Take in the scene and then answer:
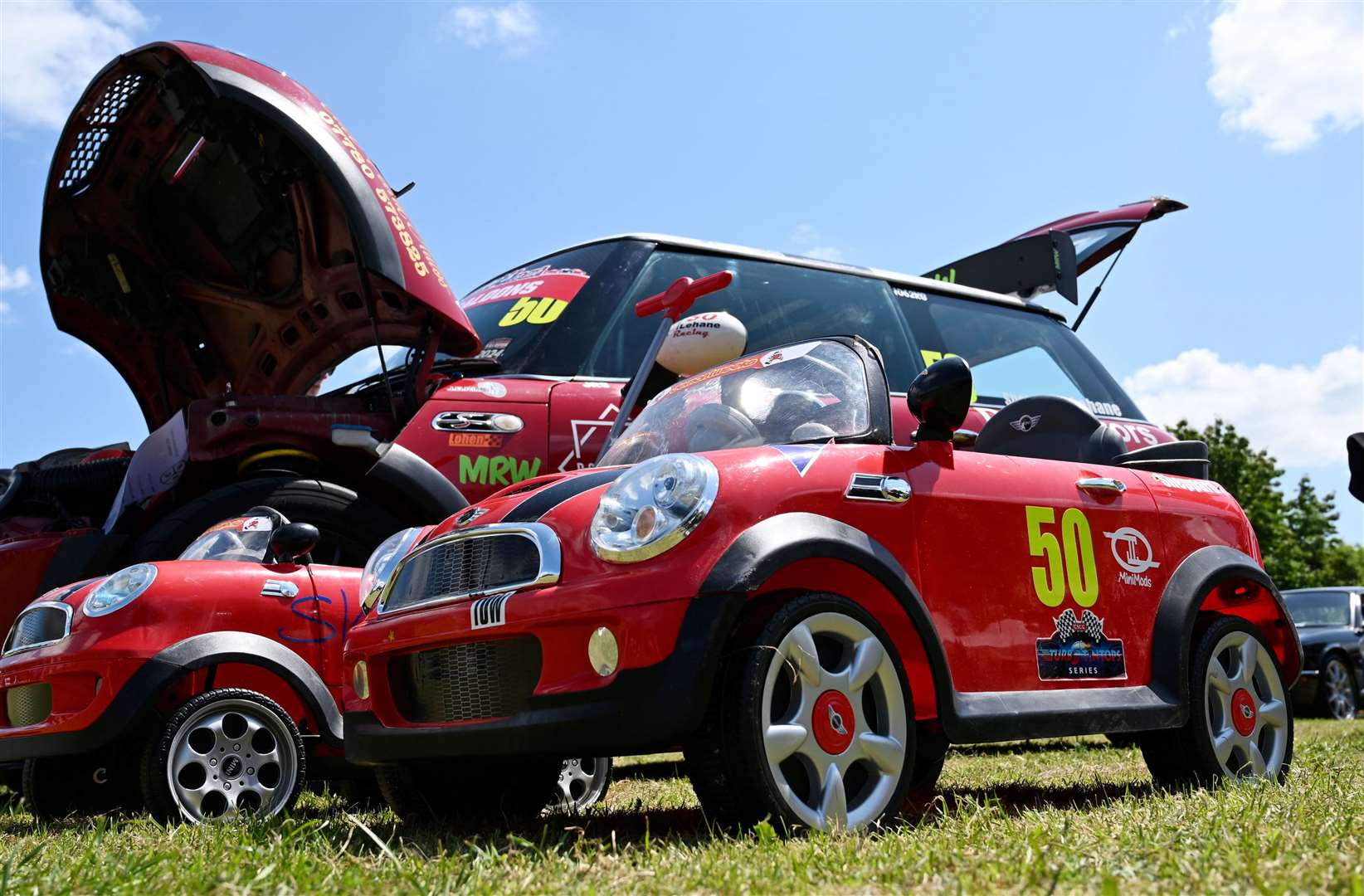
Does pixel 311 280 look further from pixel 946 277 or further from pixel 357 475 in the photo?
pixel 946 277

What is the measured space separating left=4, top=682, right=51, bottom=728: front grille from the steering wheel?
2.55 meters

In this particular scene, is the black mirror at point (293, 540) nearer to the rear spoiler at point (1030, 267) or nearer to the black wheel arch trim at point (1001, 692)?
the black wheel arch trim at point (1001, 692)

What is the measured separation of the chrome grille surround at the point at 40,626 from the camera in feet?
15.4

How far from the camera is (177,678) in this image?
440cm

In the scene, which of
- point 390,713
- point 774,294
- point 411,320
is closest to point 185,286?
point 411,320

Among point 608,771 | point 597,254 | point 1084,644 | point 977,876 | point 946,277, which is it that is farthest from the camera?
point 946,277

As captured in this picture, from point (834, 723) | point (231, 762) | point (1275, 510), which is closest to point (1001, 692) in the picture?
point (834, 723)

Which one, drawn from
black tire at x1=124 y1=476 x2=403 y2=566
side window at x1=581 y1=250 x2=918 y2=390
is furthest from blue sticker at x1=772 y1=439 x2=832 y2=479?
side window at x1=581 y1=250 x2=918 y2=390

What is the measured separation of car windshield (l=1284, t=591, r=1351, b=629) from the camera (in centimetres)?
1363

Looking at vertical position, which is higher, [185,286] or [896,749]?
[185,286]

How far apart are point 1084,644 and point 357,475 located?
343cm

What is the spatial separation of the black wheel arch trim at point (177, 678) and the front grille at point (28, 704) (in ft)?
0.30

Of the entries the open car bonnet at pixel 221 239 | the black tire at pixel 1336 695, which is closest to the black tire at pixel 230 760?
the open car bonnet at pixel 221 239

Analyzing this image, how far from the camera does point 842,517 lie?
3.42 metres
